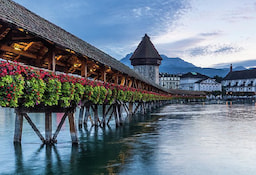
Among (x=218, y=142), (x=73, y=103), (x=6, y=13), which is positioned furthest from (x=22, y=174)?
(x=218, y=142)

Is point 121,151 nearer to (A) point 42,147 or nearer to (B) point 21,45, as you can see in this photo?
(A) point 42,147

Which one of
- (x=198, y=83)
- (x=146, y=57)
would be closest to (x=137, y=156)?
(x=146, y=57)

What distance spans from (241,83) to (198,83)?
25343mm

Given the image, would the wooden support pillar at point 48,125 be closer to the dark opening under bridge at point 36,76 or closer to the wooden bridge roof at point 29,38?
the dark opening under bridge at point 36,76

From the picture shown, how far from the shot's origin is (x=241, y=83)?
157 m

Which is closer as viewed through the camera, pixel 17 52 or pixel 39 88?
pixel 39 88

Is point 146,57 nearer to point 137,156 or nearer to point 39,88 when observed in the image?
point 137,156

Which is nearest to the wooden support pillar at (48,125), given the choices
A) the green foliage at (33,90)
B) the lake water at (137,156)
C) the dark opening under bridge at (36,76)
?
the dark opening under bridge at (36,76)

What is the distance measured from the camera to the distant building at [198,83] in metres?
148

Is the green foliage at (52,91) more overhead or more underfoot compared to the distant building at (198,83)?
more underfoot

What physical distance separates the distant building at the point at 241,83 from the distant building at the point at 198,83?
7670mm

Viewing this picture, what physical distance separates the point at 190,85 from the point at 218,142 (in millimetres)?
137914

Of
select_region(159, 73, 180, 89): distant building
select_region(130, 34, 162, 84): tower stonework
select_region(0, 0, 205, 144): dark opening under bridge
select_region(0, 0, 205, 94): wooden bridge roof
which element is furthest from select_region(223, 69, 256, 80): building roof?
select_region(0, 0, 205, 94): wooden bridge roof

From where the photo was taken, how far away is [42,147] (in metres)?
15.0
